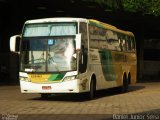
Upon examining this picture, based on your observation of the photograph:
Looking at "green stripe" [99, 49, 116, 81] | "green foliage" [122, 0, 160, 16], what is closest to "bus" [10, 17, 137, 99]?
"green stripe" [99, 49, 116, 81]

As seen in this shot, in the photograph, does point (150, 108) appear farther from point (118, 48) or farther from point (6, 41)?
point (6, 41)

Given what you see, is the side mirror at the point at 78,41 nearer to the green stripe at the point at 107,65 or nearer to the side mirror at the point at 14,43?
the side mirror at the point at 14,43

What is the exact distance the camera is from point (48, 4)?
41.0 m

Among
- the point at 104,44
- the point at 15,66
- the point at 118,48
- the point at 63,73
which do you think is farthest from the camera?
the point at 15,66

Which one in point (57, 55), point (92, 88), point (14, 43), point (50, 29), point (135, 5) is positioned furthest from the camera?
point (135, 5)

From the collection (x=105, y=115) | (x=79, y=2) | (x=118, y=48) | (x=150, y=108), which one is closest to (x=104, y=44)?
(x=118, y=48)

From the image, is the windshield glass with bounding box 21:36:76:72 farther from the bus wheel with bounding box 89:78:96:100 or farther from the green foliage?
the green foliage

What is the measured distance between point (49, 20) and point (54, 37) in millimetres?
861

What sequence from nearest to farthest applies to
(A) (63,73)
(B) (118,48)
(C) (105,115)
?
(C) (105,115), (A) (63,73), (B) (118,48)

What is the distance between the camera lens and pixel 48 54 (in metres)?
21.5

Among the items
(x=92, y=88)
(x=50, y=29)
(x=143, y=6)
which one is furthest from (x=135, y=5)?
(x=50, y=29)

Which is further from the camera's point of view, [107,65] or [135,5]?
[135,5]

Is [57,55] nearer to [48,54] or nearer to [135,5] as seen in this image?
[48,54]

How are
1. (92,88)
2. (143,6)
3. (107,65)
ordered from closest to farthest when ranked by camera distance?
(92,88) → (107,65) → (143,6)
